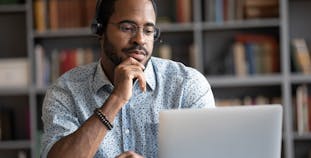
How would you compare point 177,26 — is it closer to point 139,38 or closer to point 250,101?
point 250,101

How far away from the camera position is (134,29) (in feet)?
6.37

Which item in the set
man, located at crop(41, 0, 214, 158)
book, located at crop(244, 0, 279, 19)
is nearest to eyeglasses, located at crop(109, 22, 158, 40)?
man, located at crop(41, 0, 214, 158)

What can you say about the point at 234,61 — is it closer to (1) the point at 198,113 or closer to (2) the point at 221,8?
(2) the point at 221,8

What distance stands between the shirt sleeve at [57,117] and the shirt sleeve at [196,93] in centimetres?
36

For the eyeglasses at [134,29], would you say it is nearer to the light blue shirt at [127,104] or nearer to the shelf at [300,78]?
the light blue shirt at [127,104]

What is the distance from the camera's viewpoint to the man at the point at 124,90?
6.11 feet

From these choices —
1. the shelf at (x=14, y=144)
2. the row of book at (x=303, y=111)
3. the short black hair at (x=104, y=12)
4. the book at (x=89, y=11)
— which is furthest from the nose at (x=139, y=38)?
the shelf at (x=14, y=144)

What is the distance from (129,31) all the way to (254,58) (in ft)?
7.77

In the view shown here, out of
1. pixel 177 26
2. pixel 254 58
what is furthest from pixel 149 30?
pixel 254 58

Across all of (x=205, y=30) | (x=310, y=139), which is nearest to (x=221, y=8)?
(x=205, y=30)

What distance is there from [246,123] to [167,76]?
563mm

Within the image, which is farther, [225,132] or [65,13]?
[65,13]

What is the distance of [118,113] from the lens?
1943 millimetres

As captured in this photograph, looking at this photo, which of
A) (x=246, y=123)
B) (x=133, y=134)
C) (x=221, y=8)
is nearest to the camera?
(x=246, y=123)
